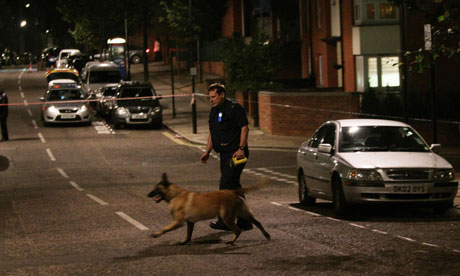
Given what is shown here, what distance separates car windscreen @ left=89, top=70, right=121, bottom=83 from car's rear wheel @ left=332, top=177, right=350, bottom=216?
3408 centimetres

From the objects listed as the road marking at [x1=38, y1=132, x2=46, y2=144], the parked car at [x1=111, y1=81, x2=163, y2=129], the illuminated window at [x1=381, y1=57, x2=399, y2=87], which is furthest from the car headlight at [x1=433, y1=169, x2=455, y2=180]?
the illuminated window at [x1=381, y1=57, x2=399, y2=87]

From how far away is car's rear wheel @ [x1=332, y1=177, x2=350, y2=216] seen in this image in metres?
14.1

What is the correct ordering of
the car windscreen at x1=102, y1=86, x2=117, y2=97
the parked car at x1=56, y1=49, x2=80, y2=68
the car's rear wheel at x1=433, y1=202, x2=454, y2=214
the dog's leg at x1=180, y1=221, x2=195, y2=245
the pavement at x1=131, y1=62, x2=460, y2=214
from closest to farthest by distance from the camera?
the dog's leg at x1=180, y1=221, x2=195, y2=245, the car's rear wheel at x1=433, y1=202, x2=454, y2=214, the pavement at x1=131, y1=62, x2=460, y2=214, the car windscreen at x1=102, y1=86, x2=117, y2=97, the parked car at x1=56, y1=49, x2=80, y2=68

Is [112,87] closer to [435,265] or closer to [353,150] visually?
[353,150]

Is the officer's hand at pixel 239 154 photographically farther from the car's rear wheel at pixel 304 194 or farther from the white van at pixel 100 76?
the white van at pixel 100 76

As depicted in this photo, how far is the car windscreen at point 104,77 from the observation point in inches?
1874

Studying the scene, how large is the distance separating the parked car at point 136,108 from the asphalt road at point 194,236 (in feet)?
42.6

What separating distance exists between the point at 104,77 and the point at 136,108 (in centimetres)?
1051

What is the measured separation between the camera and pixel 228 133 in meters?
12.4

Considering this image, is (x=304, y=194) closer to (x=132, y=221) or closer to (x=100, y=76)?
(x=132, y=221)

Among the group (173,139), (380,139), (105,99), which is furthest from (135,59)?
(380,139)

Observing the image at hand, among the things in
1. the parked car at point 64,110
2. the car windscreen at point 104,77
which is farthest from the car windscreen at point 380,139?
the car windscreen at point 104,77

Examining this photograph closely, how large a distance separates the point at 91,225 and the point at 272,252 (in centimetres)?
384

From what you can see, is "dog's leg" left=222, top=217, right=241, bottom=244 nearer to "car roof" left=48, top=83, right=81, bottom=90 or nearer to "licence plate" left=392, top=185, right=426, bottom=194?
"licence plate" left=392, top=185, right=426, bottom=194
